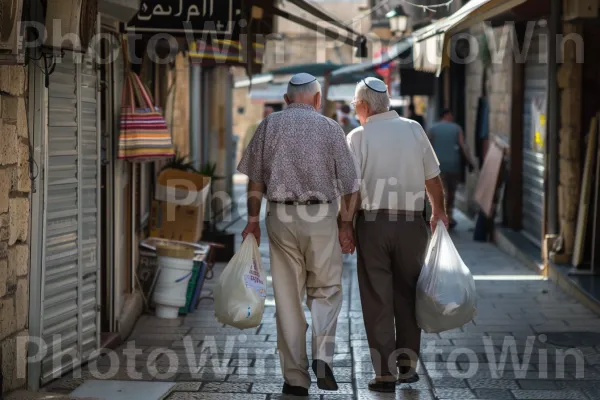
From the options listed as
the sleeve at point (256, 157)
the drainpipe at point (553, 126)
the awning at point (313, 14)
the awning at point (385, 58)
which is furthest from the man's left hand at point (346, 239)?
the awning at point (385, 58)

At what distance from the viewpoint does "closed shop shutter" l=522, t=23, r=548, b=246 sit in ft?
42.0

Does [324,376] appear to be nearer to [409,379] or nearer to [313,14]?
[409,379]

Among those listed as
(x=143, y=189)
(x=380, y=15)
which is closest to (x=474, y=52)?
(x=380, y=15)

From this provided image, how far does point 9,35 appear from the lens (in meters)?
5.36

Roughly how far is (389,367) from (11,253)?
2.22 meters

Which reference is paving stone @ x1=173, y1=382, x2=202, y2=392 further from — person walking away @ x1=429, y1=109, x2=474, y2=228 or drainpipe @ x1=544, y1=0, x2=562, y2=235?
person walking away @ x1=429, y1=109, x2=474, y2=228

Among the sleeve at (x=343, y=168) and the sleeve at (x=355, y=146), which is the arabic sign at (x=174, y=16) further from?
the sleeve at (x=343, y=168)

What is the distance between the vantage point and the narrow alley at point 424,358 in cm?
646

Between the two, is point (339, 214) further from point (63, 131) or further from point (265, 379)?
point (63, 131)

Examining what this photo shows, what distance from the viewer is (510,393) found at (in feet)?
20.8

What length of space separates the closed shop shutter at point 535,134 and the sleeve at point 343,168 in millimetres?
6425

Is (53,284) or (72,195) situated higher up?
(72,195)

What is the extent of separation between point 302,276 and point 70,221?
60.8 inches

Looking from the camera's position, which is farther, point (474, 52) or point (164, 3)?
point (474, 52)
